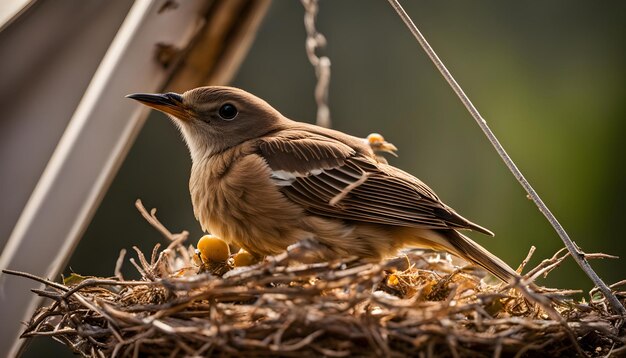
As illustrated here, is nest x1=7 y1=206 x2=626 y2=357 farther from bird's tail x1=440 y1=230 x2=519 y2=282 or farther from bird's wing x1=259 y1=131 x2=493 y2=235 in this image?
bird's wing x1=259 y1=131 x2=493 y2=235

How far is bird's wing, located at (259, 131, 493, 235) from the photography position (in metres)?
3.06

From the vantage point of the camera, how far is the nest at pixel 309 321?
231 cm

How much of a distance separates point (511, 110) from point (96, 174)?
10.4ft

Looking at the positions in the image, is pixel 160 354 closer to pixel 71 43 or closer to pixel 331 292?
pixel 331 292

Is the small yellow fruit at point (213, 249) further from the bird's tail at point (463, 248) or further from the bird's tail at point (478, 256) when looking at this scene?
the bird's tail at point (478, 256)

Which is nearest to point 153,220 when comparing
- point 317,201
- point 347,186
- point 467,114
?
point 317,201

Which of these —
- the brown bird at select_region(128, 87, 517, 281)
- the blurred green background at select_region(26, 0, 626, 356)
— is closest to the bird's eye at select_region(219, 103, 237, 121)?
the brown bird at select_region(128, 87, 517, 281)

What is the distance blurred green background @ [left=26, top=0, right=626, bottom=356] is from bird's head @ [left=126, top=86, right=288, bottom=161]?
90.3 inches

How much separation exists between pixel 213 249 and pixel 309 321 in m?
0.81

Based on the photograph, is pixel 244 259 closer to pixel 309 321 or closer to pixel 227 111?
pixel 227 111

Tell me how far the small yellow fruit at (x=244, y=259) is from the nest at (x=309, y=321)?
37 centimetres

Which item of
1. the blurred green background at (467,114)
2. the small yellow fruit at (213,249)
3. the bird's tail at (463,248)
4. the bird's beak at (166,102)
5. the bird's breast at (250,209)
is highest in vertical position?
the blurred green background at (467,114)

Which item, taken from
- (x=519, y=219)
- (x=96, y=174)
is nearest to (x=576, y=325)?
(x=96, y=174)

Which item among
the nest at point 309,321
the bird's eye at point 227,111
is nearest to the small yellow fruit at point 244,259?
the nest at point 309,321
